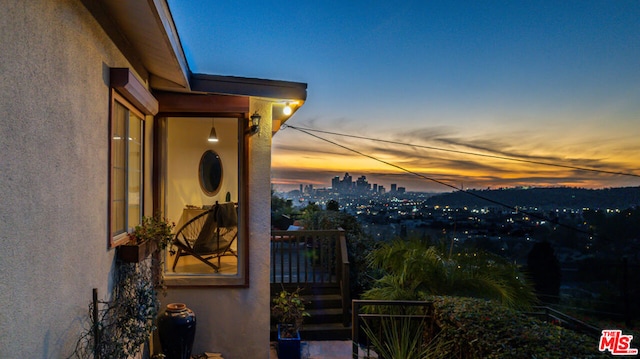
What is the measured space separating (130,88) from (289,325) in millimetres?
3370

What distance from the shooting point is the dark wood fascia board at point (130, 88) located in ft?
9.07

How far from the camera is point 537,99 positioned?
948 cm

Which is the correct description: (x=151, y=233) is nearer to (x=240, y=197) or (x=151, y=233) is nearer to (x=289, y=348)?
(x=240, y=197)

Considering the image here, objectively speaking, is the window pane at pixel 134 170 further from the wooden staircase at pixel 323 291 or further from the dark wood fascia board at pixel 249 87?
the wooden staircase at pixel 323 291

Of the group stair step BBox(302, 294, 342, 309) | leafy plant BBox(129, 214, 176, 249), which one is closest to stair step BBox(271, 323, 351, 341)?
stair step BBox(302, 294, 342, 309)

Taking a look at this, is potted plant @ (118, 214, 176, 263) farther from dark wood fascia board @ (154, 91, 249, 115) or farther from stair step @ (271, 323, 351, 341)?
stair step @ (271, 323, 351, 341)

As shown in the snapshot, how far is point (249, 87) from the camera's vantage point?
4227 millimetres

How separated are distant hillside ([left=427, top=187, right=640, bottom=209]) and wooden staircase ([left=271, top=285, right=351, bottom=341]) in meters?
4.82

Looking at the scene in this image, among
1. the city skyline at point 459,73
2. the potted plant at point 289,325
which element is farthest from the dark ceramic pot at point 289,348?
the city skyline at point 459,73

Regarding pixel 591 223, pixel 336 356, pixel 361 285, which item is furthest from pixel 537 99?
pixel 336 356

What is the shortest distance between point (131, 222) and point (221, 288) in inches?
50.3

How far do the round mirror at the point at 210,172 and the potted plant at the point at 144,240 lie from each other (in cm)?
342

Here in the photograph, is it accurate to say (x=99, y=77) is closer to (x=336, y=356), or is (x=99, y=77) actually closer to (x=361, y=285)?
(x=336, y=356)

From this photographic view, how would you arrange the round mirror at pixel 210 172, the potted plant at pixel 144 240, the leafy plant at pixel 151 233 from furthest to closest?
1. the round mirror at pixel 210 172
2. the leafy plant at pixel 151 233
3. the potted plant at pixel 144 240
